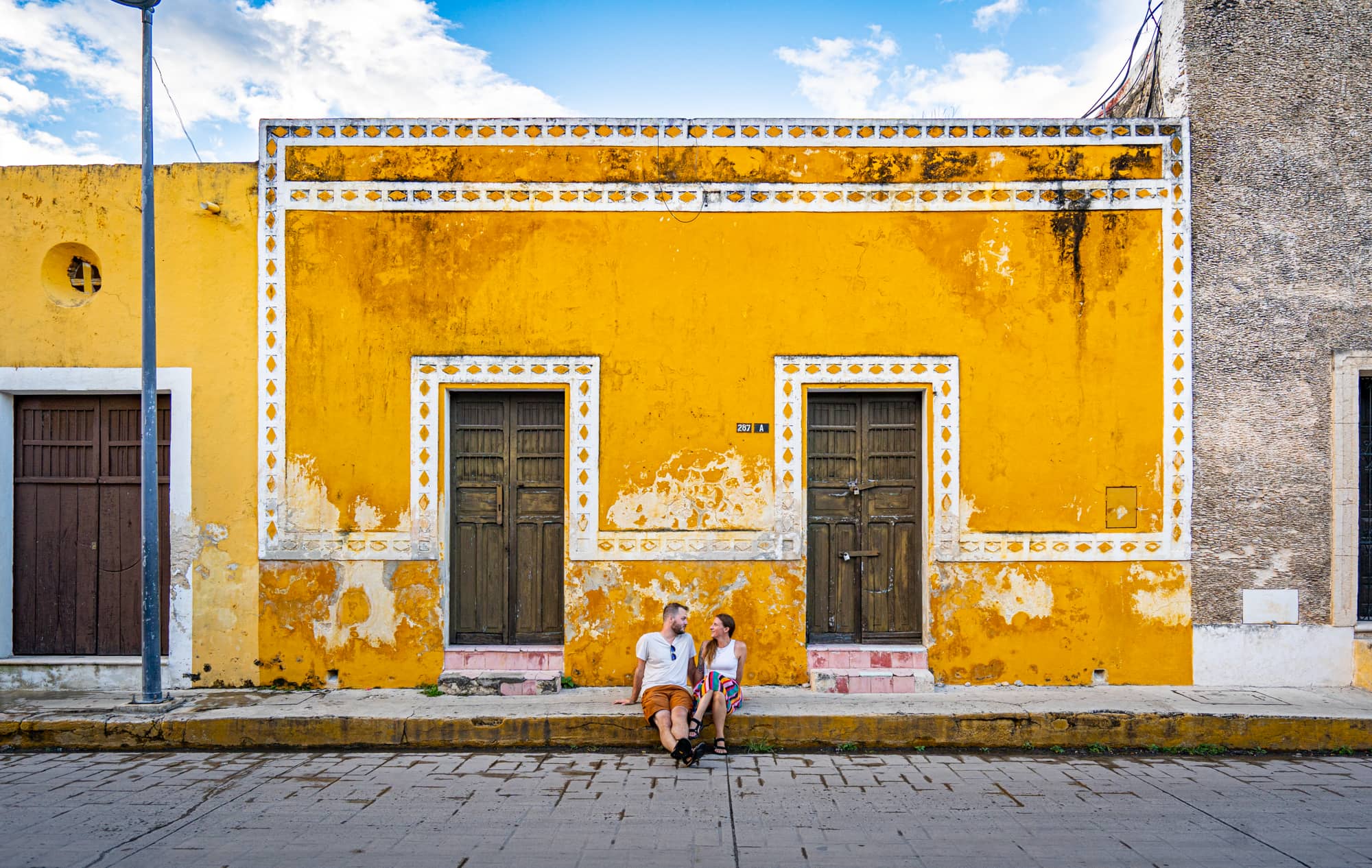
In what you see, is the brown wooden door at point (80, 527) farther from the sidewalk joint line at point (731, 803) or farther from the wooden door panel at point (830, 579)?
the wooden door panel at point (830, 579)

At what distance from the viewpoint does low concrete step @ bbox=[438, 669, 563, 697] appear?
273 inches

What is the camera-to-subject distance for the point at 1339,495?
7.10 metres

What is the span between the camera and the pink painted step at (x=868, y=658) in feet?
23.4

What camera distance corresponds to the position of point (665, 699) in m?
6.00

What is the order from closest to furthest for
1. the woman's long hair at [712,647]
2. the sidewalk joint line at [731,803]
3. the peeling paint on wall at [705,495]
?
1. the sidewalk joint line at [731,803]
2. the woman's long hair at [712,647]
3. the peeling paint on wall at [705,495]

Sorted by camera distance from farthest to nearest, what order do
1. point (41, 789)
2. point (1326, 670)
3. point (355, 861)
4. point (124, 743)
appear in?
point (1326, 670), point (124, 743), point (41, 789), point (355, 861)

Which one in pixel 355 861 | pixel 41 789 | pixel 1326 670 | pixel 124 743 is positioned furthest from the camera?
pixel 1326 670

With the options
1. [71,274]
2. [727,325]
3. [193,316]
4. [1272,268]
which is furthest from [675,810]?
[71,274]

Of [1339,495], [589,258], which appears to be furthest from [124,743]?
[1339,495]

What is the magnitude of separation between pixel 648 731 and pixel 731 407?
2559 millimetres

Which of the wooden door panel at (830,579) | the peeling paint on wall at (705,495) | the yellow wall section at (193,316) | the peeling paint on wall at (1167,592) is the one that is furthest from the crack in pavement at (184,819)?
the peeling paint on wall at (1167,592)

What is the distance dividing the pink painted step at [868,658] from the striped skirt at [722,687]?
1091 mm

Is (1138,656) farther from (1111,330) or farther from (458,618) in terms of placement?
(458,618)

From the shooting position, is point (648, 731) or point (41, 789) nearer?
point (41, 789)
